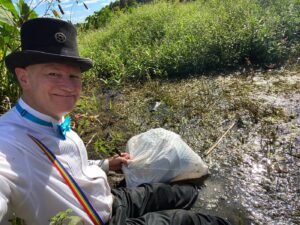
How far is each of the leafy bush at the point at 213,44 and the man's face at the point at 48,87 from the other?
3.26m

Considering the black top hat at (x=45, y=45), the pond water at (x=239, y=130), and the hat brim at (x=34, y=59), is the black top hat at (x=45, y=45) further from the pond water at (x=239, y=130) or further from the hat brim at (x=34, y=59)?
the pond water at (x=239, y=130)

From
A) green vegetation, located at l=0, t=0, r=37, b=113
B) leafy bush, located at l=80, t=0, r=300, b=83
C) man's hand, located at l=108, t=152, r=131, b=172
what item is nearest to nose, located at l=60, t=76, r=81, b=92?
man's hand, located at l=108, t=152, r=131, b=172

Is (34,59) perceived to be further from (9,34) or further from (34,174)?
(9,34)

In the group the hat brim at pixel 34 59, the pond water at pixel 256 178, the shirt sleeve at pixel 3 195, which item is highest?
the hat brim at pixel 34 59

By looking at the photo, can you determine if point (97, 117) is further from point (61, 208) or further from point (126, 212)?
point (61, 208)

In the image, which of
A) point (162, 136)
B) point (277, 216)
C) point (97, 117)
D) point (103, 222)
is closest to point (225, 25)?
point (97, 117)

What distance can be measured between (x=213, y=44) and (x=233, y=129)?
1902 millimetres

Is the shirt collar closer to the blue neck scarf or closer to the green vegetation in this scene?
the blue neck scarf

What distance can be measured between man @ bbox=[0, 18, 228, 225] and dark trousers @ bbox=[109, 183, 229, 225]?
17 cm

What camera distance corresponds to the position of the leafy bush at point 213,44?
450 cm

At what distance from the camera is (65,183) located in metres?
1.44

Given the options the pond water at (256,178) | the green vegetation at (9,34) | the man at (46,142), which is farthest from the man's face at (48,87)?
the green vegetation at (9,34)

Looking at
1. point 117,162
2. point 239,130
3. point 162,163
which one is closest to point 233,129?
point 239,130

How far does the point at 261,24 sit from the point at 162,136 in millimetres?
→ 3047
